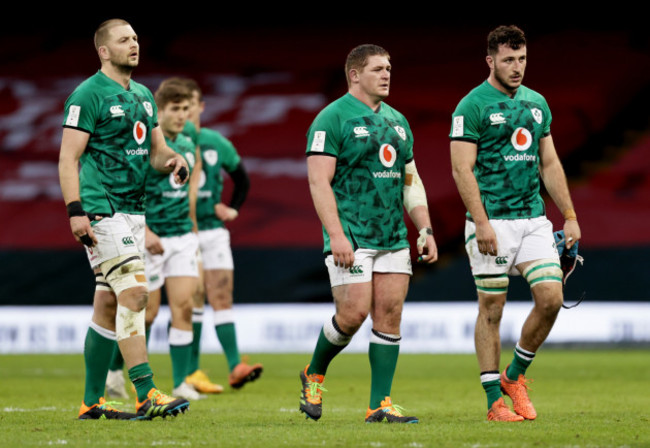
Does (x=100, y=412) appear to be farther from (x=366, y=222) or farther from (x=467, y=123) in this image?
(x=467, y=123)

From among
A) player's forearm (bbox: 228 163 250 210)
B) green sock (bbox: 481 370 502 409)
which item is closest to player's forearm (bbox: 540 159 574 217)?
green sock (bbox: 481 370 502 409)

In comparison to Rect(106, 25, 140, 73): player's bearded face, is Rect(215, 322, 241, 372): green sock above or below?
below

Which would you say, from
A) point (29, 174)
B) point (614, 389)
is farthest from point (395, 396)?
point (29, 174)

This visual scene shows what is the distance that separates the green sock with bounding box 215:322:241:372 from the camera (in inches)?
381

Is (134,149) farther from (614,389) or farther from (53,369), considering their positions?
(53,369)

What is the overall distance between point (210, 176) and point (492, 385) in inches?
169

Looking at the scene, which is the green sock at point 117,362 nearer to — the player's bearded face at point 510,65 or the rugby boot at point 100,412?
the rugby boot at point 100,412

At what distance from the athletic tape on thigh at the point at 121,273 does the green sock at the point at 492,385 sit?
2.14 metres

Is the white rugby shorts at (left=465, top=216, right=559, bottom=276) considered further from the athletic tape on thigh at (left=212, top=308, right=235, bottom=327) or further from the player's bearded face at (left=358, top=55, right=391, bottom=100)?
the athletic tape on thigh at (left=212, top=308, right=235, bottom=327)

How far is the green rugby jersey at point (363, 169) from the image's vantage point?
635 cm

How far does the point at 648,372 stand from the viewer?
11.5 meters

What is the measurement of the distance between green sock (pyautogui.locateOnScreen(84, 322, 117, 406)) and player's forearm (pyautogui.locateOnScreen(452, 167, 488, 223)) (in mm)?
2276

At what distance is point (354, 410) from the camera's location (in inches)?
303

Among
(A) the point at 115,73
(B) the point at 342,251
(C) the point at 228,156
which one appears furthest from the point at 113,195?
(C) the point at 228,156
